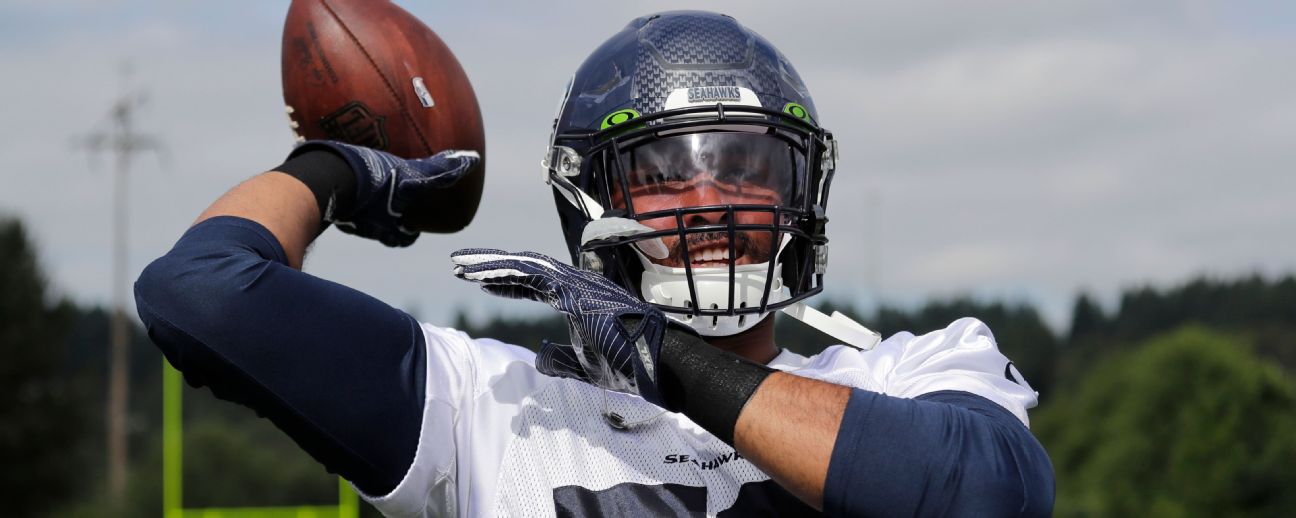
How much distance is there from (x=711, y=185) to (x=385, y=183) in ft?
1.70

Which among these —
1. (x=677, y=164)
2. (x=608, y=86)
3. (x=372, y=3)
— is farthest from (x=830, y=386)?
(x=372, y=3)

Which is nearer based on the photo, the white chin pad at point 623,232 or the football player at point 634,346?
the football player at point 634,346

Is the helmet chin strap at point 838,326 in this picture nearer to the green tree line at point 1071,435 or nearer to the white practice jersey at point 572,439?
the white practice jersey at point 572,439

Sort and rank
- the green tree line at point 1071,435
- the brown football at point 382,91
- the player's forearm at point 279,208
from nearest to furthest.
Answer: the player's forearm at point 279,208 < the brown football at point 382,91 < the green tree line at point 1071,435

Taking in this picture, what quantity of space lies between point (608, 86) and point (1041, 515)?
1.04 m

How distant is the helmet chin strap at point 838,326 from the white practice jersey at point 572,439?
2.1 inches

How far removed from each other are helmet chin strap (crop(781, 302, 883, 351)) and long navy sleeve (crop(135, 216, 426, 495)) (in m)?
0.67

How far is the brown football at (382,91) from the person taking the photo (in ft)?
8.27

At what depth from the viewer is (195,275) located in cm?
195

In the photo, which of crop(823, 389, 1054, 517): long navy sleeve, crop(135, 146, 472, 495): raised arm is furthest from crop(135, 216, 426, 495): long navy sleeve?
crop(823, 389, 1054, 517): long navy sleeve

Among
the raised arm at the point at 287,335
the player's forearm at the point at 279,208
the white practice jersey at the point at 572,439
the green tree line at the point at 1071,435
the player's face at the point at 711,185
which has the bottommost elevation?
the green tree line at the point at 1071,435

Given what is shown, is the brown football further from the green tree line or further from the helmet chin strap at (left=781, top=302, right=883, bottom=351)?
the green tree line

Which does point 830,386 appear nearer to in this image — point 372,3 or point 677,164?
point 677,164

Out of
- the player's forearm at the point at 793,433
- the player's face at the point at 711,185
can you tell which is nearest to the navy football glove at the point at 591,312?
the player's forearm at the point at 793,433
